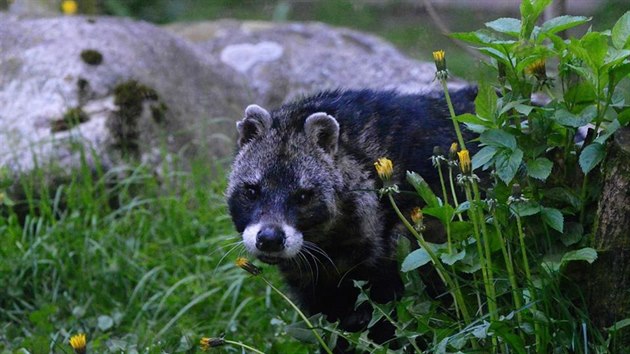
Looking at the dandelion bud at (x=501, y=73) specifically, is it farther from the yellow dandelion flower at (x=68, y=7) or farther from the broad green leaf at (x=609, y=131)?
the yellow dandelion flower at (x=68, y=7)

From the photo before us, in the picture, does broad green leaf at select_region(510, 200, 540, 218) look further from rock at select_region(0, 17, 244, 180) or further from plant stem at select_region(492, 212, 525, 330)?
rock at select_region(0, 17, 244, 180)

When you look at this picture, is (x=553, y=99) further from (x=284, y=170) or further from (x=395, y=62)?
(x=395, y=62)

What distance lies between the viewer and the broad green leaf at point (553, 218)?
13.2 ft

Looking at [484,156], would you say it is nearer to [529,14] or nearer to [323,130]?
[529,14]

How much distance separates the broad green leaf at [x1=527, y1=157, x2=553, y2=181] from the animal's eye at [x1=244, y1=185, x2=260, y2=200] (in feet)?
4.57

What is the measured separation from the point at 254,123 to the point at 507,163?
1.52 metres

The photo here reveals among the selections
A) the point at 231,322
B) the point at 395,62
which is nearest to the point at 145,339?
the point at 231,322

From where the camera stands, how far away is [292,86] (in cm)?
932

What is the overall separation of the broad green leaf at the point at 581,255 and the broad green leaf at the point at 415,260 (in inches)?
21.0

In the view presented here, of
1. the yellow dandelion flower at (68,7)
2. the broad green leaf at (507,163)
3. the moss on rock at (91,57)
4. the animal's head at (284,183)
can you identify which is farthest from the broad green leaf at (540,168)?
the yellow dandelion flower at (68,7)

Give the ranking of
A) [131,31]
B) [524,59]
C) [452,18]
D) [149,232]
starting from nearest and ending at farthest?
[524,59] < [149,232] < [131,31] < [452,18]

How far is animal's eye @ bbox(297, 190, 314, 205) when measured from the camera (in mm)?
4832

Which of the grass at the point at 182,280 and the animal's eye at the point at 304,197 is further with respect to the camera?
the animal's eye at the point at 304,197

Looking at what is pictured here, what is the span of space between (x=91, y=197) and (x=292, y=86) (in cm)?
272
